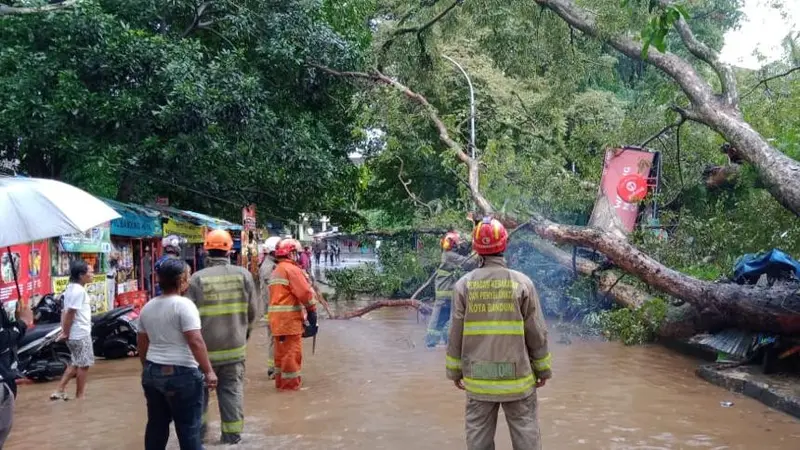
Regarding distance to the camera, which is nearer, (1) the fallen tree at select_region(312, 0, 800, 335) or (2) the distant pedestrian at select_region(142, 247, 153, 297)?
(1) the fallen tree at select_region(312, 0, 800, 335)

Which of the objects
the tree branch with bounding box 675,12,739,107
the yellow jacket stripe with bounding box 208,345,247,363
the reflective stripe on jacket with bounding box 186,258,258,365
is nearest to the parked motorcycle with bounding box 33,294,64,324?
the reflective stripe on jacket with bounding box 186,258,258,365

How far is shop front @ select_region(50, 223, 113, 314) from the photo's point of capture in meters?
10.5

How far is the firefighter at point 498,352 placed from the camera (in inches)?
162

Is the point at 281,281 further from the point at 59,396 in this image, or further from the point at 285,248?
the point at 59,396

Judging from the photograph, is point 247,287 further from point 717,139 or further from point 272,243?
point 717,139

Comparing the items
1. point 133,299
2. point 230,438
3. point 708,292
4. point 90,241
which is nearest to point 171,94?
point 90,241

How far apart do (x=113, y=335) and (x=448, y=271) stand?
4.88m

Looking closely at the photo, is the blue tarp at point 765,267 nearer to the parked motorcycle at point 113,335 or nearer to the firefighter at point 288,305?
the firefighter at point 288,305

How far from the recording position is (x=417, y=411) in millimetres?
6980

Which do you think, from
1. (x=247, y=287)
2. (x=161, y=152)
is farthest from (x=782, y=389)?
(x=161, y=152)

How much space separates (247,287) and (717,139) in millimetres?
10426

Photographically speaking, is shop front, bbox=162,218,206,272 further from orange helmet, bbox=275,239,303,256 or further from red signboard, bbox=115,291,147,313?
orange helmet, bbox=275,239,303,256

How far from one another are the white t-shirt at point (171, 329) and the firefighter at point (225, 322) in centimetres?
103

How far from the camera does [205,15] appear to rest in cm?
1416
